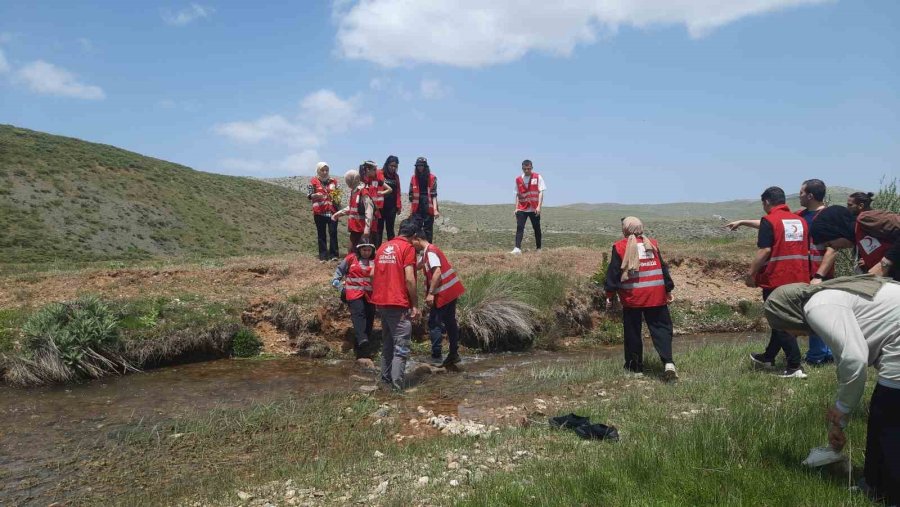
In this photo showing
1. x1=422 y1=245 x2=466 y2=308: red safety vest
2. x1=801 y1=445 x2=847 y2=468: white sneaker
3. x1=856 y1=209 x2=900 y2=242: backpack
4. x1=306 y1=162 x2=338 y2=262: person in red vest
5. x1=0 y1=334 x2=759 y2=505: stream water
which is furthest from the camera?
x1=306 y1=162 x2=338 y2=262: person in red vest

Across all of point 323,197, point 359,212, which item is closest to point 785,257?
point 359,212

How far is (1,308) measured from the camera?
10.4 metres

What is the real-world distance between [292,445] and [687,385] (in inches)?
176

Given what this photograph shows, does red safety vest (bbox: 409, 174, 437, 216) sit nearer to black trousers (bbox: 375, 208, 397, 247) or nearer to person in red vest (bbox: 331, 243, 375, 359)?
black trousers (bbox: 375, 208, 397, 247)

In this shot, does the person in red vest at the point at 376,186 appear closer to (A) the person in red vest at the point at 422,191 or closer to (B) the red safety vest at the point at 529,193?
(A) the person in red vest at the point at 422,191

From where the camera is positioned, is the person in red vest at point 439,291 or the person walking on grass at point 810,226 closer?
the person walking on grass at point 810,226

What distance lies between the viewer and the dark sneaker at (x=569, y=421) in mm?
5523

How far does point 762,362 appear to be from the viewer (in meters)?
7.71

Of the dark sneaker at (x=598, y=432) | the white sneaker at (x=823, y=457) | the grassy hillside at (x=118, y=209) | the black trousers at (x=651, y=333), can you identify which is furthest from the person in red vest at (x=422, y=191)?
the grassy hillside at (x=118, y=209)

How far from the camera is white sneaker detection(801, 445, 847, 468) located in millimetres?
3648

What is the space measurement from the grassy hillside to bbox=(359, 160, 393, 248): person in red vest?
60.0ft

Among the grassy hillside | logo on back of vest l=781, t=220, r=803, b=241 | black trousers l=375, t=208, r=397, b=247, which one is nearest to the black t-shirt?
logo on back of vest l=781, t=220, r=803, b=241

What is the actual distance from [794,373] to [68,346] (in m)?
10.2

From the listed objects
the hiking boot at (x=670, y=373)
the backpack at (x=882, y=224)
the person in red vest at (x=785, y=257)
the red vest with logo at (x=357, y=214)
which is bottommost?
the hiking boot at (x=670, y=373)
